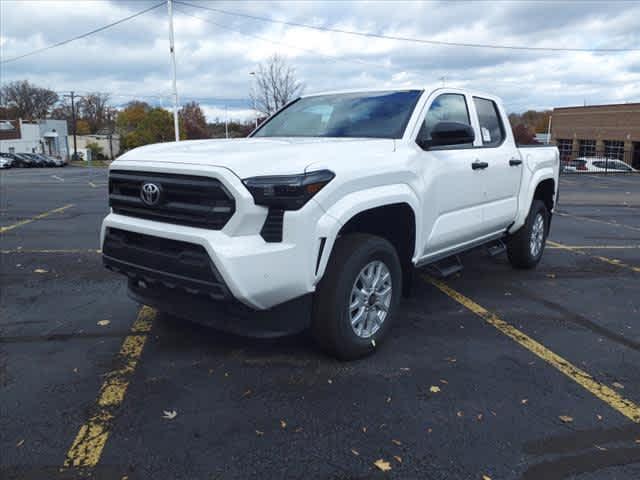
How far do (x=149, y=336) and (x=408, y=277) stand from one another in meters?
2.18

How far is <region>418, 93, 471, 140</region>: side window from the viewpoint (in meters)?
4.38

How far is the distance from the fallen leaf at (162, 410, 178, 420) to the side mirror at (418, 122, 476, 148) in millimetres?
2661

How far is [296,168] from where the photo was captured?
317 centimetres

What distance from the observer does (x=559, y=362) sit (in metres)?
3.87

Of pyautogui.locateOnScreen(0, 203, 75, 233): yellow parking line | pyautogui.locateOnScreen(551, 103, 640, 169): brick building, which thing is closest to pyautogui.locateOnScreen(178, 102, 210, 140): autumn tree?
pyautogui.locateOnScreen(551, 103, 640, 169): brick building

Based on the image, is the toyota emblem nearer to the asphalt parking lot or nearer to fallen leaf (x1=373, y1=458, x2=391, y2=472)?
the asphalt parking lot

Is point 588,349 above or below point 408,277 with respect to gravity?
below

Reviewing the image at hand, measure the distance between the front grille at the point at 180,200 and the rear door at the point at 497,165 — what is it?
276 cm

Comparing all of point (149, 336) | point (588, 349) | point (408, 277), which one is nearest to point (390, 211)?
point (408, 277)

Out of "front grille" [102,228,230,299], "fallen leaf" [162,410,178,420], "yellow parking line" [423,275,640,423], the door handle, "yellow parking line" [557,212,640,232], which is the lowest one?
"yellow parking line" [557,212,640,232]

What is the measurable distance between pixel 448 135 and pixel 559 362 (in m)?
1.90

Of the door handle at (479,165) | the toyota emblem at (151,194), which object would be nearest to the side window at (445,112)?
the door handle at (479,165)

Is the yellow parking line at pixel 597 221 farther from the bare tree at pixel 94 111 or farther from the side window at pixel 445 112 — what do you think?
the bare tree at pixel 94 111

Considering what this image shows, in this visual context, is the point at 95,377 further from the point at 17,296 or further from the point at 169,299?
the point at 17,296
